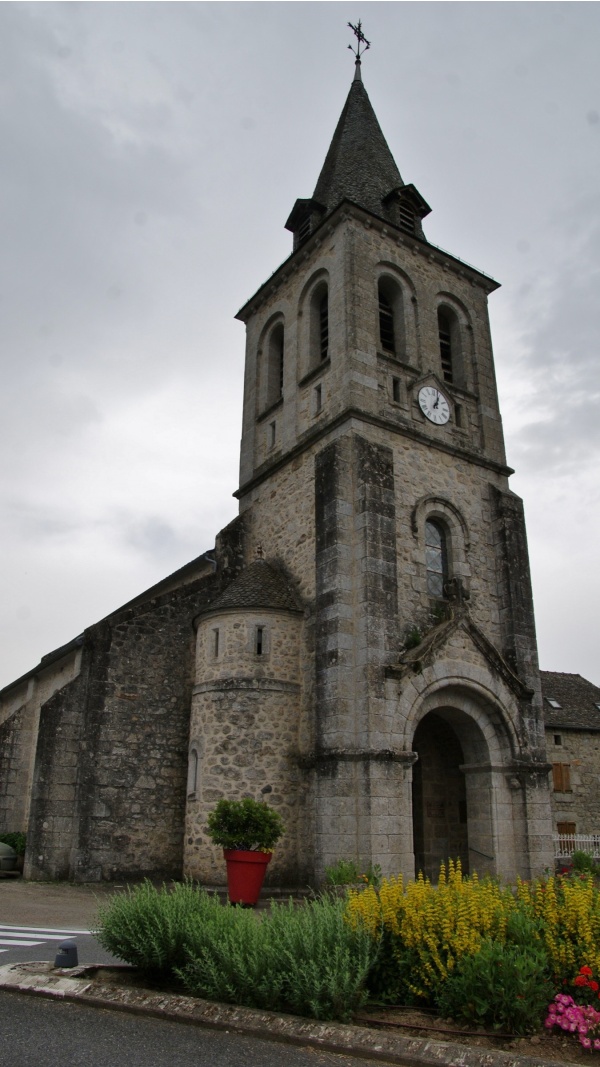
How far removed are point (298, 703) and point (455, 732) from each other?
378 cm

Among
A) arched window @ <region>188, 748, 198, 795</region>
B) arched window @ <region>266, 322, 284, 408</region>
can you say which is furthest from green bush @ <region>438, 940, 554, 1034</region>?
arched window @ <region>266, 322, 284, 408</region>

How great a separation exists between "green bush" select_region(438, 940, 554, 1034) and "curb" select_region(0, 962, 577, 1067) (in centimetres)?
51

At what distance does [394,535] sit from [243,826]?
21.7 ft

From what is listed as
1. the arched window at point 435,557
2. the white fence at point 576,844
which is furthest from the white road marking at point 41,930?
Answer: the white fence at point 576,844

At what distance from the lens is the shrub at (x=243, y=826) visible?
1244 cm

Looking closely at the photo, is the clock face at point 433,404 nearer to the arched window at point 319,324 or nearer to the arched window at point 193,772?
the arched window at point 319,324

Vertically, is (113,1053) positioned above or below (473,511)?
below

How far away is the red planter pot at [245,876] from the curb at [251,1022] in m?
6.23

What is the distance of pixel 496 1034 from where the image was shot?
4.93m

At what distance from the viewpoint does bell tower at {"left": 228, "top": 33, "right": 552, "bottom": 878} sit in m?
14.8

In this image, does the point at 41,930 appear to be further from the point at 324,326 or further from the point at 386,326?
the point at 386,326

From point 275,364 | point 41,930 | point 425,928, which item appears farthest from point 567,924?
point 275,364

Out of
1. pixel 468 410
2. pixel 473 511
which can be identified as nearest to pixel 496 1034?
pixel 473 511

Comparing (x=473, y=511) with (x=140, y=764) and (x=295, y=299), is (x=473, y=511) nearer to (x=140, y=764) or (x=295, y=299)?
(x=295, y=299)
